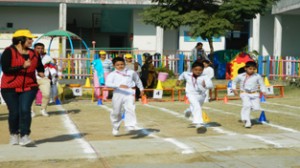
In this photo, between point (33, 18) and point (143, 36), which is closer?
point (33, 18)

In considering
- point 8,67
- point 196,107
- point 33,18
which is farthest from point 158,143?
point 33,18

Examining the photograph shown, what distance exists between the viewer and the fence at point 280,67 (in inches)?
1065

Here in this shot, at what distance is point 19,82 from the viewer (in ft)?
28.5

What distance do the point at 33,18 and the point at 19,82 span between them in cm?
2951

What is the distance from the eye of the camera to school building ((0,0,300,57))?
34.6 m

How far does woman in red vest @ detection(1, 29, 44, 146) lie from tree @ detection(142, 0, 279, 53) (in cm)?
1705

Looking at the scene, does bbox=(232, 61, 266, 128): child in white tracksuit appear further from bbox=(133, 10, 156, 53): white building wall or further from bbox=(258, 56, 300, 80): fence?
bbox=(133, 10, 156, 53): white building wall

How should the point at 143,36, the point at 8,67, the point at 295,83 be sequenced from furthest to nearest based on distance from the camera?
the point at 143,36 → the point at 295,83 → the point at 8,67

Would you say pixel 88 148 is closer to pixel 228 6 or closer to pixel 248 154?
pixel 248 154

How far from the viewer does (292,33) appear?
127 feet

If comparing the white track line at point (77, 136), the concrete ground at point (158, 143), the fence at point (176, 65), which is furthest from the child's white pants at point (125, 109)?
the fence at point (176, 65)

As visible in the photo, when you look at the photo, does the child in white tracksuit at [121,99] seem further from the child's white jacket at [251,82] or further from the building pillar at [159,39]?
the building pillar at [159,39]

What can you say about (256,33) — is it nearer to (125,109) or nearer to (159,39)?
(159,39)

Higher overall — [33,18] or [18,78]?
[33,18]
